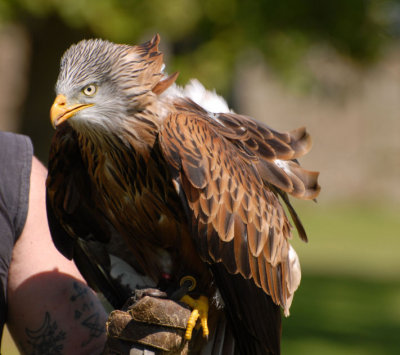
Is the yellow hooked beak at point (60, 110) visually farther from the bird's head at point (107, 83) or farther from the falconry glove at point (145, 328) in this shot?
the falconry glove at point (145, 328)

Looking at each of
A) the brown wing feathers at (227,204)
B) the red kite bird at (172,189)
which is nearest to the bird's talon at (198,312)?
the red kite bird at (172,189)

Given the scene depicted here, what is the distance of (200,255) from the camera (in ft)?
9.53

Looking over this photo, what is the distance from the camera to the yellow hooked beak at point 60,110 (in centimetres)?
269

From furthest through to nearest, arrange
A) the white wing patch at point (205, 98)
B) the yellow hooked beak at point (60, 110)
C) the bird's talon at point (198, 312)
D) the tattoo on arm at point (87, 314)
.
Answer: the white wing patch at point (205, 98) → the tattoo on arm at point (87, 314) → the bird's talon at point (198, 312) → the yellow hooked beak at point (60, 110)

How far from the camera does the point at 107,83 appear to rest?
2.91 meters

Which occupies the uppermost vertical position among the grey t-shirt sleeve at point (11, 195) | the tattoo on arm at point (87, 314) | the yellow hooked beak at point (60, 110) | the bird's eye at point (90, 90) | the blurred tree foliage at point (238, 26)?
the blurred tree foliage at point (238, 26)

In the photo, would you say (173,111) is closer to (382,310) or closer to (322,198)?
(382,310)

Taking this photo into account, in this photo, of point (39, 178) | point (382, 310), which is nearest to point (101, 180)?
point (39, 178)

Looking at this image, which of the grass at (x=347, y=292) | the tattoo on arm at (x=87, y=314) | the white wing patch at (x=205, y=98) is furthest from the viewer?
the grass at (x=347, y=292)

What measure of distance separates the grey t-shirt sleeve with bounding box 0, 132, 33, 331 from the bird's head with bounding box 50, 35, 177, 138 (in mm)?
243

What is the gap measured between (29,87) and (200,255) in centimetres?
562

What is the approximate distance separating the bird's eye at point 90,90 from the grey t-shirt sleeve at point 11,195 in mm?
340

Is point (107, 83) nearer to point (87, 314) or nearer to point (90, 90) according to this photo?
point (90, 90)

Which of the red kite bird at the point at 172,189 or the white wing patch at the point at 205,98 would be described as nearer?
the red kite bird at the point at 172,189
